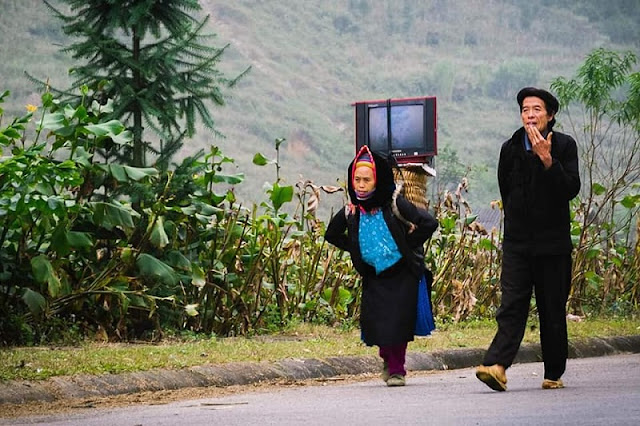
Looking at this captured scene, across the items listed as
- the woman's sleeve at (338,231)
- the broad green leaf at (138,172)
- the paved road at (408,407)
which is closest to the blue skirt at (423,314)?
the paved road at (408,407)

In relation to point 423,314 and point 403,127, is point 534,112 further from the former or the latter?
point 403,127

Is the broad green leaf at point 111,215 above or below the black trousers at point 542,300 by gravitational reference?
above

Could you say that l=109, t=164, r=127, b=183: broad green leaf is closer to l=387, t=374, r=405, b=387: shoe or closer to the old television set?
l=387, t=374, r=405, b=387: shoe

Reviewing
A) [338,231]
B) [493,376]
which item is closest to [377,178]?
[338,231]

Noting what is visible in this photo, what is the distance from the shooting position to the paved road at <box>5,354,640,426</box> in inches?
242

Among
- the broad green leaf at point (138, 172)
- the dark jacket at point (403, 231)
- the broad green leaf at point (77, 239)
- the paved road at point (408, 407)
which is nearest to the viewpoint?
the paved road at point (408, 407)

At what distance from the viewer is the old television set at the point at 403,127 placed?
48.2 feet

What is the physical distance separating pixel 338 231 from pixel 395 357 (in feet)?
3.21

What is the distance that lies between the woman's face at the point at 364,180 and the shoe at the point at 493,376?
1.66 metres

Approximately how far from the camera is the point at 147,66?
11.6 meters

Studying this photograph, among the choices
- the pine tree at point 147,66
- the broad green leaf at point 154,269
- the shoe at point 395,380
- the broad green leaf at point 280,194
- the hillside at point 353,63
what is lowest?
the shoe at point 395,380

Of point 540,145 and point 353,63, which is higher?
point 353,63

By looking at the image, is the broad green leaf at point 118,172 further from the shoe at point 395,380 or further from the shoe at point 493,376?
the shoe at point 493,376

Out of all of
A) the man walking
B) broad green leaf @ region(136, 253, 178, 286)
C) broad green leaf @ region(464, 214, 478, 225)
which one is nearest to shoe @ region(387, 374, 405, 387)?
the man walking
